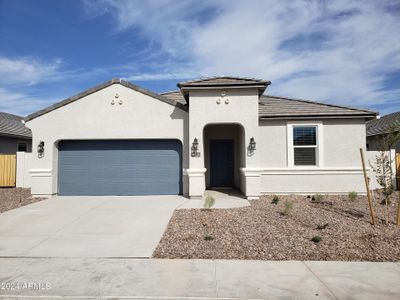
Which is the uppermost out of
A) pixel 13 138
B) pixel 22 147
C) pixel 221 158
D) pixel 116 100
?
pixel 116 100

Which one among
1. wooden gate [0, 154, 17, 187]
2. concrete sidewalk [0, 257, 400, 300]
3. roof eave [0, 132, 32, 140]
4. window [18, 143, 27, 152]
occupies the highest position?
roof eave [0, 132, 32, 140]

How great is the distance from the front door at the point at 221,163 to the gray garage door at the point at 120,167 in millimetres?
2795

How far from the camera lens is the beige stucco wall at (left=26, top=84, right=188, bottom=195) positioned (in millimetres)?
11953

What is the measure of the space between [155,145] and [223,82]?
3964mm

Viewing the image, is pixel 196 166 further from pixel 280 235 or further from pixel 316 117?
pixel 316 117

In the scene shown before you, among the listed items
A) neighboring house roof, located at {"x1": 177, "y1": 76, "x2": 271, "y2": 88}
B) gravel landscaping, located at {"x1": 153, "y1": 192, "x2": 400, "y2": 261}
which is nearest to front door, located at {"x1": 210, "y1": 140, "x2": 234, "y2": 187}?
neighboring house roof, located at {"x1": 177, "y1": 76, "x2": 271, "y2": 88}

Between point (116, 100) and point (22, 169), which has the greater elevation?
point (116, 100)

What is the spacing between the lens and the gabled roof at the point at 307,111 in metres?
12.4

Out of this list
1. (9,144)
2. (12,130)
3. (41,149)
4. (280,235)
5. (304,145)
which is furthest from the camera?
(12,130)

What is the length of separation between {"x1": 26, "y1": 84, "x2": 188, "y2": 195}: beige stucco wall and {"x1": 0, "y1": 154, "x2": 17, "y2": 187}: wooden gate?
183 inches

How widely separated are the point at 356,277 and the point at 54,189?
38.4 ft

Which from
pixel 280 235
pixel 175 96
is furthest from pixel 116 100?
pixel 280 235

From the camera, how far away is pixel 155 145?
12.3 m

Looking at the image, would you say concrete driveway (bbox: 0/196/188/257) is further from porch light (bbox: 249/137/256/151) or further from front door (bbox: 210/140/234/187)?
front door (bbox: 210/140/234/187)
